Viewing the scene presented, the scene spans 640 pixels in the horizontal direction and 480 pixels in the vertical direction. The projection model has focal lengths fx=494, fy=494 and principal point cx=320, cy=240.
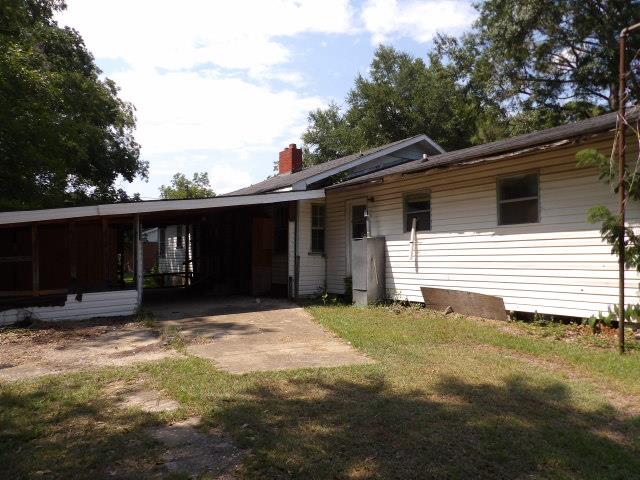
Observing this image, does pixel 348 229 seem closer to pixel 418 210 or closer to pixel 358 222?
A: pixel 358 222

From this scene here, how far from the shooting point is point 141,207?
1034cm

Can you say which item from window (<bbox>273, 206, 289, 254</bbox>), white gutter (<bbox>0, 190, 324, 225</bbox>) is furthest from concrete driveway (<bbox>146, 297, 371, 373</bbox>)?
white gutter (<bbox>0, 190, 324, 225</bbox>)

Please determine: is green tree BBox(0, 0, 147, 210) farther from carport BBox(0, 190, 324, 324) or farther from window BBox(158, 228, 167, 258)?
window BBox(158, 228, 167, 258)

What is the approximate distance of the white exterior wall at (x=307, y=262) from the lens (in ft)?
44.0

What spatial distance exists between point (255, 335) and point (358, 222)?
18.0 feet

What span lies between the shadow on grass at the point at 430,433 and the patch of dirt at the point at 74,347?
289 centimetres

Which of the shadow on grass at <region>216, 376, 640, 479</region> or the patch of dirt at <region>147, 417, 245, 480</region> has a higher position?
the shadow on grass at <region>216, 376, 640, 479</region>

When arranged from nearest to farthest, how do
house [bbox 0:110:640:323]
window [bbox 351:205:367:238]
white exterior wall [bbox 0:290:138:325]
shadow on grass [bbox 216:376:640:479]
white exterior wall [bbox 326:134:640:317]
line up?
1. shadow on grass [bbox 216:376:640:479]
2. white exterior wall [bbox 326:134:640:317]
3. house [bbox 0:110:640:323]
4. white exterior wall [bbox 0:290:138:325]
5. window [bbox 351:205:367:238]

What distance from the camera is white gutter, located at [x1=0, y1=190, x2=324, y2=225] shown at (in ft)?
30.4

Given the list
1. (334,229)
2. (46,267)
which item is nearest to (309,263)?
(334,229)

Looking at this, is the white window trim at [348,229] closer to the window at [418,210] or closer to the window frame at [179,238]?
the window at [418,210]

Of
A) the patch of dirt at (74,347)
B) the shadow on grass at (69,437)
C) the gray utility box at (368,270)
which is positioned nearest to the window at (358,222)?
the gray utility box at (368,270)

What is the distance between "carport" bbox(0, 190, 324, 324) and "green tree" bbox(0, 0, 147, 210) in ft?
9.15

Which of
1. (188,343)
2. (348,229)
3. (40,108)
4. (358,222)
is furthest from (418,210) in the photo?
(40,108)
